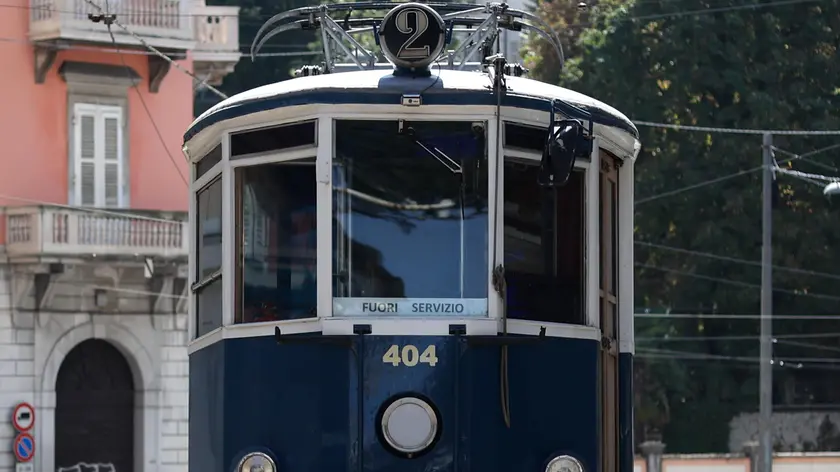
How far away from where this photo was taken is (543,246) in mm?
9188

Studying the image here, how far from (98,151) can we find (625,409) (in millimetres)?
22262

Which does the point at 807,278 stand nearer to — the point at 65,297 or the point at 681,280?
the point at 681,280

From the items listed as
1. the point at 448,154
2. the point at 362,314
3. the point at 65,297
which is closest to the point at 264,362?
the point at 362,314

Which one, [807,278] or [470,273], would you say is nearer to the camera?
[470,273]

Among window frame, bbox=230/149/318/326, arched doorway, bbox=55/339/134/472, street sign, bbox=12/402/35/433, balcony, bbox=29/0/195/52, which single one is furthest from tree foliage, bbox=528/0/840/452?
window frame, bbox=230/149/318/326

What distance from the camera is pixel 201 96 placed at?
151 ft

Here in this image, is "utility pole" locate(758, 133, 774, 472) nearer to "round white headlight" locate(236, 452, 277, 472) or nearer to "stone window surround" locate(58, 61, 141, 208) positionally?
"stone window surround" locate(58, 61, 141, 208)

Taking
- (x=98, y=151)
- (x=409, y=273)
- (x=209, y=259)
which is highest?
(x=98, y=151)

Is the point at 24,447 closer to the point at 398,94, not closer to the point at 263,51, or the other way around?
the point at 263,51

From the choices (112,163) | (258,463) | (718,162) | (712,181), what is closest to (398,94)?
(258,463)

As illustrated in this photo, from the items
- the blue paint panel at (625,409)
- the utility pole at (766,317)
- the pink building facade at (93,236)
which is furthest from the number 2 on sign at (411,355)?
the utility pole at (766,317)

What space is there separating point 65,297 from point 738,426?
1744 centimetres

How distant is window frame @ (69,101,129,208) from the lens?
31266 mm

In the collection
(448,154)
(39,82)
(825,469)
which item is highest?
(39,82)
